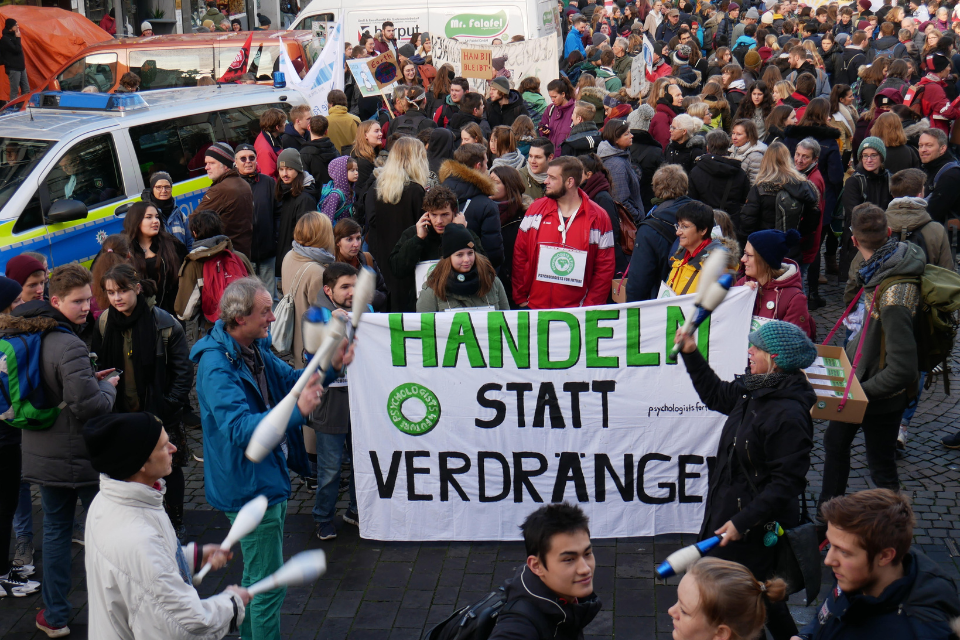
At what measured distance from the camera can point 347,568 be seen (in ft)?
17.8

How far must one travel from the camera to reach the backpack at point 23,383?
4746 millimetres

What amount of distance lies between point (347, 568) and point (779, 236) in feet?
10.3

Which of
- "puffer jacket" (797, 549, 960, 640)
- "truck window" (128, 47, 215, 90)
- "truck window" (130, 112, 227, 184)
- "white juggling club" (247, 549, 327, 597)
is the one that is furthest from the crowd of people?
"truck window" (128, 47, 215, 90)

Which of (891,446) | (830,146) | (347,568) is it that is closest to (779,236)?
(891,446)

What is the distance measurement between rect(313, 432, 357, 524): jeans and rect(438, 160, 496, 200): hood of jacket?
88.9 inches

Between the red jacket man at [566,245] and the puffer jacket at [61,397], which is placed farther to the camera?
the red jacket man at [566,245]

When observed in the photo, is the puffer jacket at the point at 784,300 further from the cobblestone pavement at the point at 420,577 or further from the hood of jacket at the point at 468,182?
the hood of jacket at the point at 468,182

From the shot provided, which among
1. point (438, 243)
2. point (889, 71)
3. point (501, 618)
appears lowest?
point (501, 618)

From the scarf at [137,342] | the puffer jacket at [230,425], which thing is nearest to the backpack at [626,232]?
the scarf at [137,342]

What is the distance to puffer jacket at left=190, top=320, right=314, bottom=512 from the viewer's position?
414 cm

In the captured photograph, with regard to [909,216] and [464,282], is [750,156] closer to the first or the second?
[909,216]

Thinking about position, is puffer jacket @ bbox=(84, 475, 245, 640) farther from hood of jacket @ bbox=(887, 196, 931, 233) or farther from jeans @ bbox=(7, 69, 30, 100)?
jeans @ bbox=(7, 69, 30, 100)

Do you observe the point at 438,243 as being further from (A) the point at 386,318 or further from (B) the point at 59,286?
(B) the point at 59,286

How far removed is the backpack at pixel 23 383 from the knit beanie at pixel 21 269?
753 mm
